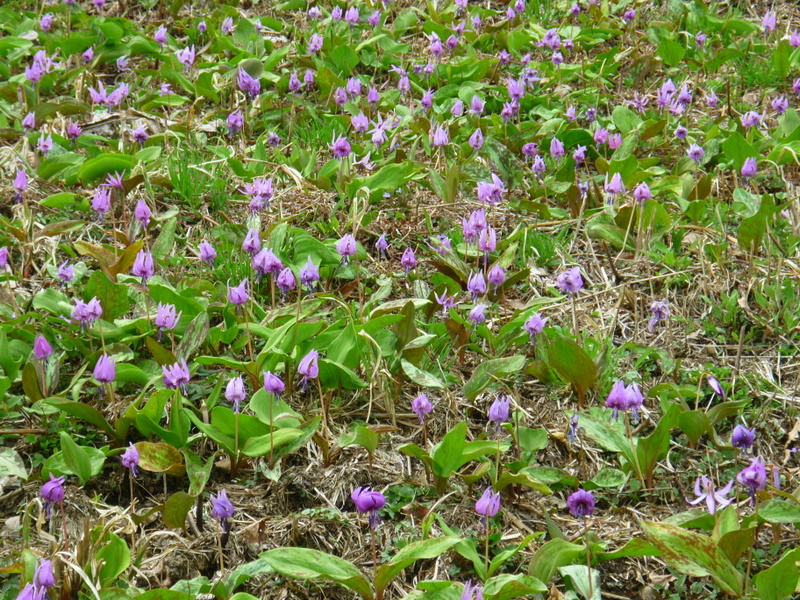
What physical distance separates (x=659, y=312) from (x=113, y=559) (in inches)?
66.8

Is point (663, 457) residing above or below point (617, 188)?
below

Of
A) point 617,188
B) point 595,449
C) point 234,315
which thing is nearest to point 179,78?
point 234,315

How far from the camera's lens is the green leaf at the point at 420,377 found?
2.23m

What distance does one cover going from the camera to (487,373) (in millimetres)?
2260

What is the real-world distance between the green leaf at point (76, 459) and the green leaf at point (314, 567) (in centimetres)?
56

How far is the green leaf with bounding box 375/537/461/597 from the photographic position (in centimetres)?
167

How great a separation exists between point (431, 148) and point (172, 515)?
7.00 ft

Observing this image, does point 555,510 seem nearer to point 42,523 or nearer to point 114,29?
point 42,523

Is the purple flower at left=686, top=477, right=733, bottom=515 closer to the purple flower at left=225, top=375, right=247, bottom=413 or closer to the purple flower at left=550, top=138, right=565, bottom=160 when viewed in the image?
the purple flower at left=225, top=375, right=247, bottom=413

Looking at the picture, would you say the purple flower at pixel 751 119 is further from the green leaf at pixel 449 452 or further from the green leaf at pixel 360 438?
the green leaf at pixel 360 438

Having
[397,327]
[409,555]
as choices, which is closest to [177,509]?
[409,555]

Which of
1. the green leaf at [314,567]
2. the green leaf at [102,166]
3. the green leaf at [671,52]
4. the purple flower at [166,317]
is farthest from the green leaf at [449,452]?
the green leaf at [671,52]

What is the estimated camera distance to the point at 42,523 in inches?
71.2

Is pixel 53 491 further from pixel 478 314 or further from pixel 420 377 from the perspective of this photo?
pixel 478 314
